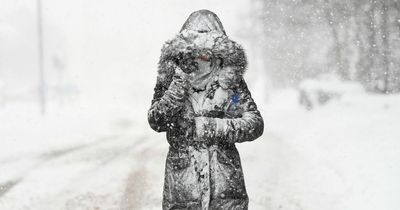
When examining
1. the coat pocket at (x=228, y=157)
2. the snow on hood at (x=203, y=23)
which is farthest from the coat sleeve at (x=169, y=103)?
the coat pocket at (x=228, y=157)

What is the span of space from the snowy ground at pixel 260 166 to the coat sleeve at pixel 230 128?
358cm

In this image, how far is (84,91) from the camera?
61.2 metres

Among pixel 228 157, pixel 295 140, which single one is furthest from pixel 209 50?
pixel 295 140

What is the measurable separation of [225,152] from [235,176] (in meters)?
0.17

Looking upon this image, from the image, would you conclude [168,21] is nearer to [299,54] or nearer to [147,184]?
[299,54]

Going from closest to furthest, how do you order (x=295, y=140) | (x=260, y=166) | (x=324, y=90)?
(x=260, y=166)
(x=295, y=140)
(x=324, y=90)

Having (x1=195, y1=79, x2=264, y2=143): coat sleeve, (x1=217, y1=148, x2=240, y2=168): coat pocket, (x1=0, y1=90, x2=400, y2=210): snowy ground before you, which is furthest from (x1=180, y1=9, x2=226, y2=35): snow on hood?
(x1=0, y1=90, x2=400, y2=210): snowy ground

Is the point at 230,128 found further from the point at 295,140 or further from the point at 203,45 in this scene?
the point at 295,140

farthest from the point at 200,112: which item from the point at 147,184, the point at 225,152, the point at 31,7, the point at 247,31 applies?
the point at 31,7

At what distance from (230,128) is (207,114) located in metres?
0.20

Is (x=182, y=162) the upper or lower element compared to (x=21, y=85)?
upper

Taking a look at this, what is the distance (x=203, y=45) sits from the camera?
297 centimetres

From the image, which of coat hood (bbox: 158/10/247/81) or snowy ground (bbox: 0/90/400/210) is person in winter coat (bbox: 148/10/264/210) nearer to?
coat hood (bbox: 158/10/247/81)

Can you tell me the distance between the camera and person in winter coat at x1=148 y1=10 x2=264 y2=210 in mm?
2941
